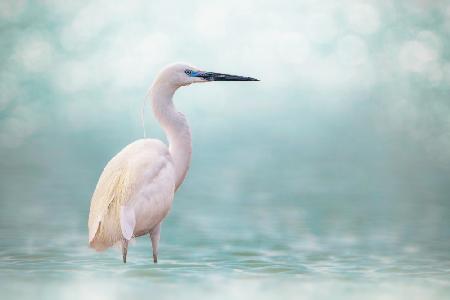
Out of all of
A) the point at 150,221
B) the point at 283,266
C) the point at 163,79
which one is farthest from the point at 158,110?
the point at 283,266

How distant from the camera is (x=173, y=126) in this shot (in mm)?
6770

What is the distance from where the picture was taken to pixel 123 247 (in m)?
6.52

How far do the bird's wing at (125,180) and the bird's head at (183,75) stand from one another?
332 millimetres

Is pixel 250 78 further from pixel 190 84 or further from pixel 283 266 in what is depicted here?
pixel 283 266

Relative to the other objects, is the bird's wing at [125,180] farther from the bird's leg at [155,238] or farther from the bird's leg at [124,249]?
the bird's leg at [155,238]

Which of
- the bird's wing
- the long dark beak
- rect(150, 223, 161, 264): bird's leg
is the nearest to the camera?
the bird's wing

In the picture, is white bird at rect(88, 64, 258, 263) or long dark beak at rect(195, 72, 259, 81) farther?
long dark beak at rect(195, 72, 259, 81)

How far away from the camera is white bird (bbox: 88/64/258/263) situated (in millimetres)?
6461

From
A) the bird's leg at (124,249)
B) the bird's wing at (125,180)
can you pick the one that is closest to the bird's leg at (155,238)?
the bird's leg at (124,249)

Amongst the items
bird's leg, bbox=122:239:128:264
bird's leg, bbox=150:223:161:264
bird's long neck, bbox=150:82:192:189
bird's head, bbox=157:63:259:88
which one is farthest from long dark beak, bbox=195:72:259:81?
bird's leg, bbox=122:239:128:264

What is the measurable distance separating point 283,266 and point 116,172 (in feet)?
3.42

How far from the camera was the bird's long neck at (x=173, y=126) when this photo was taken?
674cm

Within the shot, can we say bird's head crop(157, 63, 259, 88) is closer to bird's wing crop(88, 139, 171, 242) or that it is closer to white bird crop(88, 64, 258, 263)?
white bird crop(88, 64, 258, 263)

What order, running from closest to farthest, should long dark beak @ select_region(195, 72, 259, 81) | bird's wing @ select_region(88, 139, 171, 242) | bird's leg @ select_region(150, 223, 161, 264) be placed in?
bird's wing @ select_region(88, 139, 171, 242)
bird's leg @ select_region(150, 223, 161, 264)
long dark beak @ select_region(195, 72, 259, 81)
